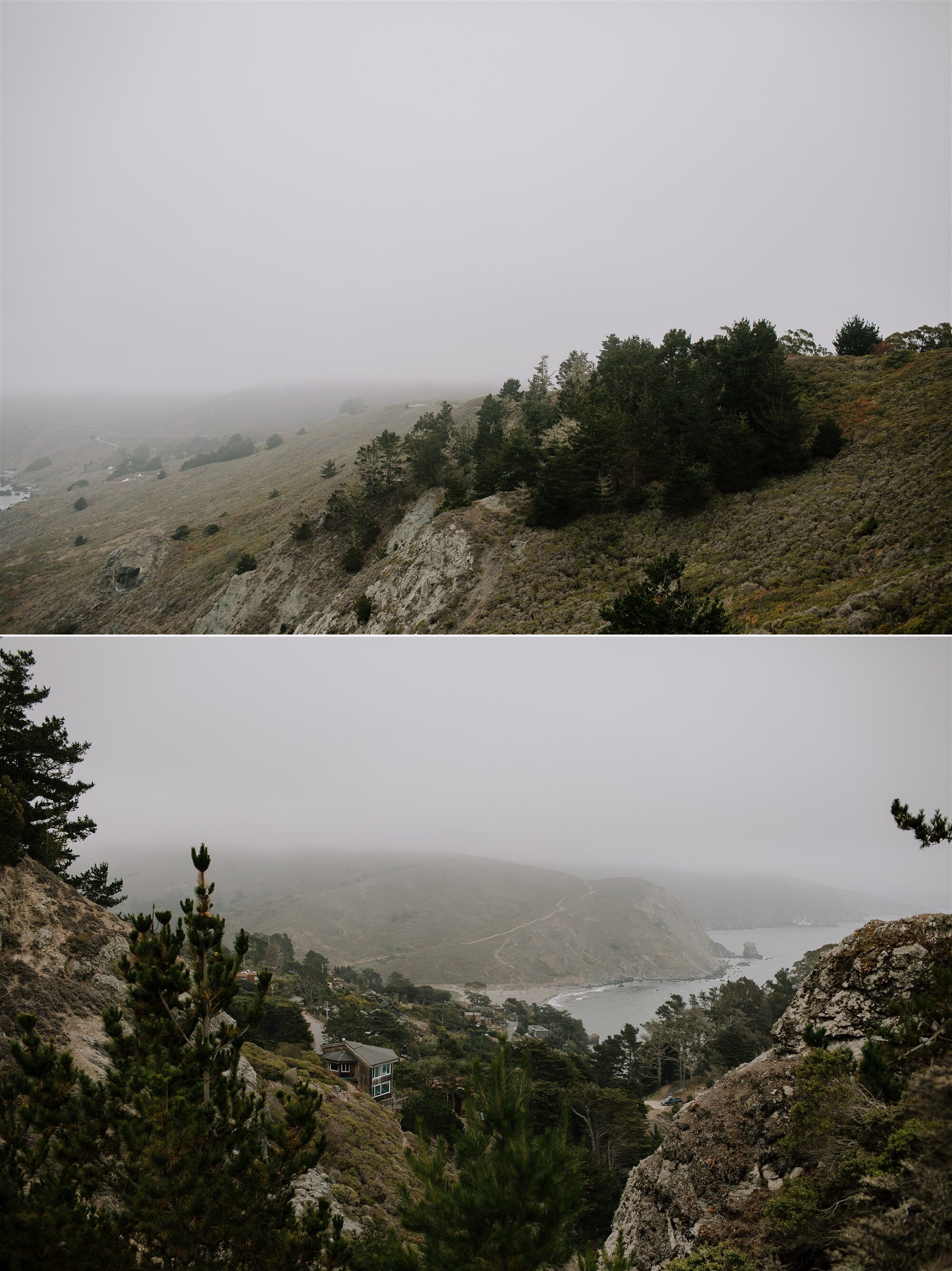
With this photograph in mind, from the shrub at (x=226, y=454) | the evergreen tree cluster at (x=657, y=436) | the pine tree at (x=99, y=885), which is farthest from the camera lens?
the shrub at (x=226, y=454)

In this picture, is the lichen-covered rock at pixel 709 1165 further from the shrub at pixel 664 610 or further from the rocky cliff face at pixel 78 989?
the shrub at pixel 664 610

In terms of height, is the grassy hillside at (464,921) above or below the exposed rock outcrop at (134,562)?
below

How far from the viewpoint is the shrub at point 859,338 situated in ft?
102

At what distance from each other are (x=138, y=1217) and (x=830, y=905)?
58.0 m

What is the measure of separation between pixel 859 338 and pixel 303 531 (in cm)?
3615

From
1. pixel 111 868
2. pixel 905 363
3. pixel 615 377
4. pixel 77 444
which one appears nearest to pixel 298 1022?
pixel 111 868

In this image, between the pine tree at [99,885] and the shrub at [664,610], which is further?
the pine tree at [99,885]

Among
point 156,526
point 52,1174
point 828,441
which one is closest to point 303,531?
point 156,526

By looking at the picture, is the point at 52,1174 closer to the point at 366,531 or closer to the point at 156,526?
the point at 366,531

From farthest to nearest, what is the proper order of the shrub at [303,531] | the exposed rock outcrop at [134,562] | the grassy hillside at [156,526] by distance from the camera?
the exposed rock outcrop at [134,562]
the grassy hillside at [156,526]
the shrub at [303,531]

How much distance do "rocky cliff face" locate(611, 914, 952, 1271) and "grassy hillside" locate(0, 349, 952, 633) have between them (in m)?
5.09

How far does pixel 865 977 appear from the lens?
7648 millimetres

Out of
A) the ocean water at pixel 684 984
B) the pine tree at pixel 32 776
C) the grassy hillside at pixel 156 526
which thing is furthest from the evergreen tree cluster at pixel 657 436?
the ocean water at pixel 684 984

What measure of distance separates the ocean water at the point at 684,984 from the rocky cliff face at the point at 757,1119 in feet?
117
